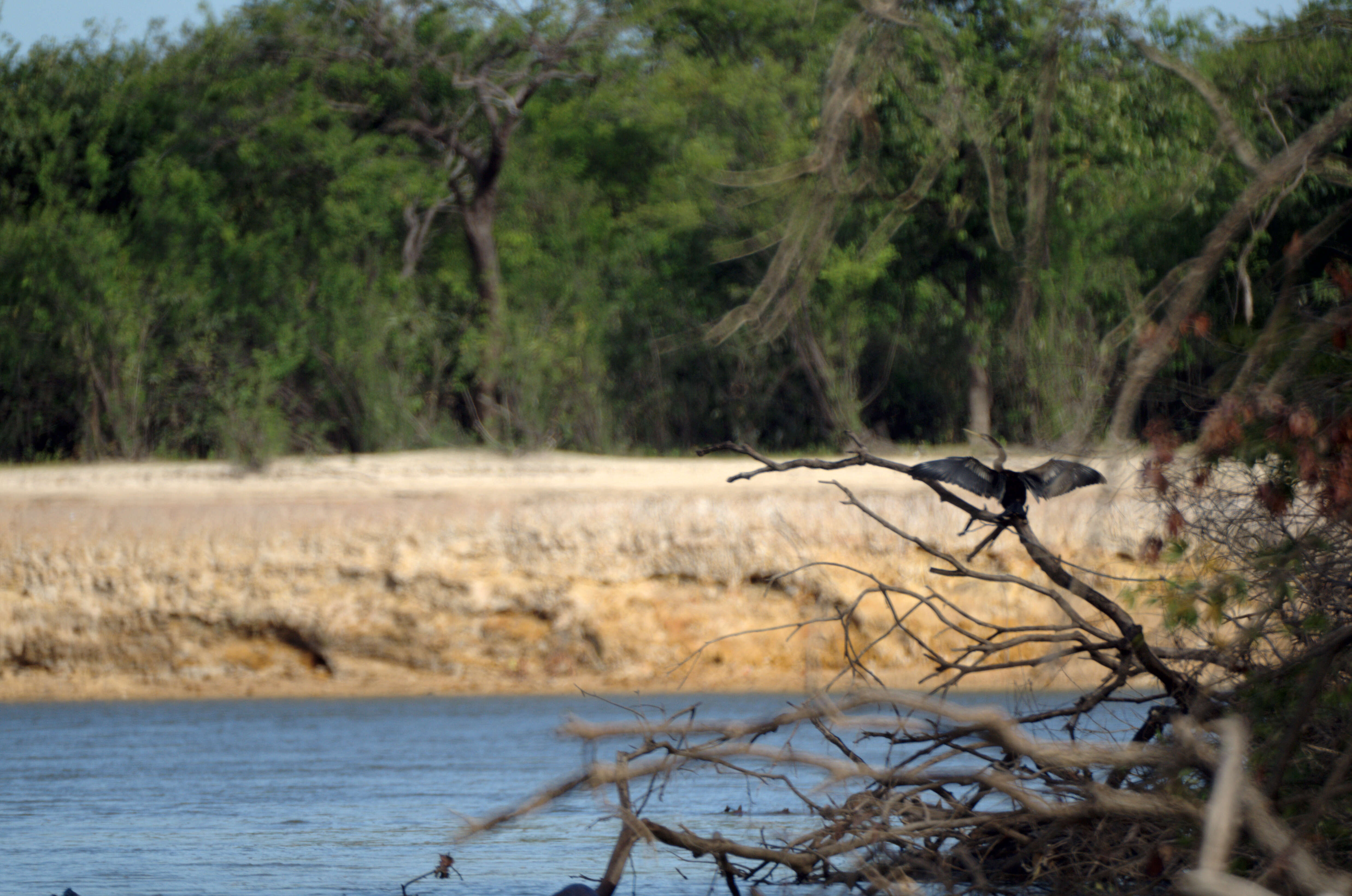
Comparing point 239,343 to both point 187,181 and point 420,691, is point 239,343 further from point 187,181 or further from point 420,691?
point 420,691

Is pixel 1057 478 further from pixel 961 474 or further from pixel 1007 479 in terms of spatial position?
pixel 961 474

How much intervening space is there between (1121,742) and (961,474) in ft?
3.22

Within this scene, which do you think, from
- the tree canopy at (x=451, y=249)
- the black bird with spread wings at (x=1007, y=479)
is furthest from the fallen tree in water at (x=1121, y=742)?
the tree canopy at (x=451, y=249)

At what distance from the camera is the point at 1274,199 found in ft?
12.4

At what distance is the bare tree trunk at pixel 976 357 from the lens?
62.8 ft

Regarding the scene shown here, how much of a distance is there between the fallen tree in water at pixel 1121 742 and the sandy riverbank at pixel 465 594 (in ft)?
25.5

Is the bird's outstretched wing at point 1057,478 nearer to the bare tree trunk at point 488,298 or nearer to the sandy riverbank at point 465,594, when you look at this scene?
the sandy riverbank at point 465,594

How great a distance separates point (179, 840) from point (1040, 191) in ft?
19.2

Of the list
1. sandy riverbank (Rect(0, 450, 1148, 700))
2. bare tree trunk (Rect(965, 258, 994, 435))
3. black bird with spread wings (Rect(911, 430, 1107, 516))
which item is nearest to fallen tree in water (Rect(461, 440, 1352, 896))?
black bird with spread wings (Rect(911, 430, 1107, 516))

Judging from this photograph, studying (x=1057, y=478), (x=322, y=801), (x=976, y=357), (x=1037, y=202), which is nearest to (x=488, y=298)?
(x=976, y=357)

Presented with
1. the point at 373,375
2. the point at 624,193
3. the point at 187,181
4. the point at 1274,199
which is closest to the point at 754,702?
the point at 373,375

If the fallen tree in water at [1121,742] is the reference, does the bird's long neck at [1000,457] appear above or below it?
above

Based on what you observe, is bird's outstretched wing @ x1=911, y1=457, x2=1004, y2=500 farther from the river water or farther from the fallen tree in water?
the river water

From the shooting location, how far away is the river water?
7359 millimetres
